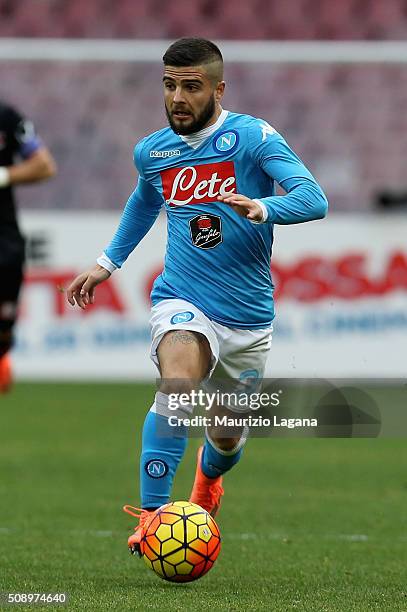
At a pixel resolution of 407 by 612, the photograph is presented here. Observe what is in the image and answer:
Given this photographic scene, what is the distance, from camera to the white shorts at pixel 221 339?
17.5ft

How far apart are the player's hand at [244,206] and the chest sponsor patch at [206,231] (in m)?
0.62

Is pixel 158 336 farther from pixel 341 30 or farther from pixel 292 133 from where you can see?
pixel 341 30

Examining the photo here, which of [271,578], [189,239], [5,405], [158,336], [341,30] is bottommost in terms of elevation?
[5,405]

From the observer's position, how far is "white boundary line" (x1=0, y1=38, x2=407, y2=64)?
1455cm

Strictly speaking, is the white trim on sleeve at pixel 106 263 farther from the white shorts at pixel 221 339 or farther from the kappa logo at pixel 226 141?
the kappa logo at pixel 226 141

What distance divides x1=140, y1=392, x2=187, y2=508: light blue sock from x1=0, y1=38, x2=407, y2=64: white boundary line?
9.80m

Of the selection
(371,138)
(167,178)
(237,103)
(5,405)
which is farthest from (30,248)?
(167,178)

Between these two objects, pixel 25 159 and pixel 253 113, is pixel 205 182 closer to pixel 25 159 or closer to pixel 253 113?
pixel 25 159

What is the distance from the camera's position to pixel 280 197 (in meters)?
4.98

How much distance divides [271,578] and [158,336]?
40.9 inches

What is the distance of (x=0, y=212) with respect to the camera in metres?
9.85

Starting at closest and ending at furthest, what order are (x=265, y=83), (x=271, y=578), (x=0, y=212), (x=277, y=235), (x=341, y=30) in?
(x=271, y=578) < (x=0, y=212) < (x=277, y=235) < (x=265, y=83) < (x=341, y=30)

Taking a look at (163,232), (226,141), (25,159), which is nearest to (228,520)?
(226,141)

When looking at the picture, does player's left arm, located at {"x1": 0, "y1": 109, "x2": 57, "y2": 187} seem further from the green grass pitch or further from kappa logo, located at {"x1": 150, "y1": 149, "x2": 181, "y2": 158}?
kappa logo, located at {"x1": 150, "y1": 149, "x2": 181, "y2": 158}
